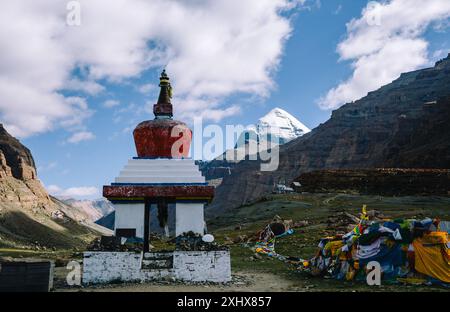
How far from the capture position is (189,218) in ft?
51.4

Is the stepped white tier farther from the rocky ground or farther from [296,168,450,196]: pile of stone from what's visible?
[296,168,450,196]: pile of stone

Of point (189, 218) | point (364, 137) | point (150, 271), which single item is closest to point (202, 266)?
point (150, 271)

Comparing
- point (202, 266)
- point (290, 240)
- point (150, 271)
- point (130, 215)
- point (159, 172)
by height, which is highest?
point (159, 172)

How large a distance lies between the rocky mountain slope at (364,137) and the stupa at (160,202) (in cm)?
10057

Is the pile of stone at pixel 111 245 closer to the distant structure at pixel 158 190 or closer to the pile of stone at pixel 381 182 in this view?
the distant structure at pixel 158 190

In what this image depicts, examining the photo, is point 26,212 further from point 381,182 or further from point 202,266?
point 202,266

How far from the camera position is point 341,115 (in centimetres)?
16862

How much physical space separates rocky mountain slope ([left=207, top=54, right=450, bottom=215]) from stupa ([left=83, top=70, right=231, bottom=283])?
101m

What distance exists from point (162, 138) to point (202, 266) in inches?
207

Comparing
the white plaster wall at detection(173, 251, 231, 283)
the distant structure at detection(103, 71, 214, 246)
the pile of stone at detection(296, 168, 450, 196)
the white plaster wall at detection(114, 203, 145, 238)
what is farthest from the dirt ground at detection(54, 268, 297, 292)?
the pile of stone at detection(296, 168, 450, 196)

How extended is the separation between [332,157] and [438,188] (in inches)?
3193

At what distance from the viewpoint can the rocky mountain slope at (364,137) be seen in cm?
11775

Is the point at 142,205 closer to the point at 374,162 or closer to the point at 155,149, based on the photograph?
the point at 155,149
